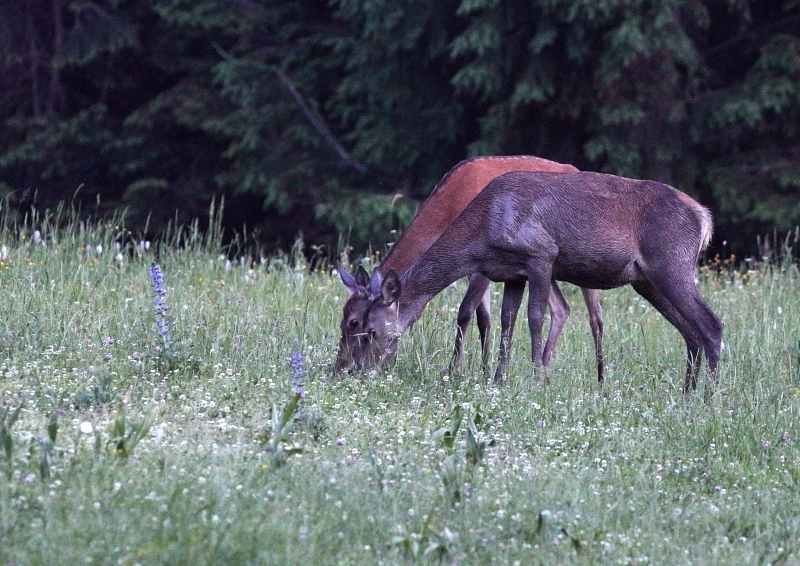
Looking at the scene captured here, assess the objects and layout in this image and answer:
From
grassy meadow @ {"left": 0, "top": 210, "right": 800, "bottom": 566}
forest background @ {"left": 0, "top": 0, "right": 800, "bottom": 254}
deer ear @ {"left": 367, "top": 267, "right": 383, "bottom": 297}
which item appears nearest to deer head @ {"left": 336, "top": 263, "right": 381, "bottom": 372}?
deer ear @ {"left": 367, "top": 267, "right": 383, "bottom": 297}

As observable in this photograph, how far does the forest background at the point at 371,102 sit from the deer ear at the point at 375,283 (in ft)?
18.4

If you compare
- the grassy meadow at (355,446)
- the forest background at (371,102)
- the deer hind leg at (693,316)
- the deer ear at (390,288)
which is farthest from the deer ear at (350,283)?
the forest background at (371,102)

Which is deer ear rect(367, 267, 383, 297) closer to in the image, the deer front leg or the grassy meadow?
the grassy meadow

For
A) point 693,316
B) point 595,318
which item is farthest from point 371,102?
point 693,316

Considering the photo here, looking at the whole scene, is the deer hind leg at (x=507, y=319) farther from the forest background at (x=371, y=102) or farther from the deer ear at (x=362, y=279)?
the forest background at (x=371, y=102)

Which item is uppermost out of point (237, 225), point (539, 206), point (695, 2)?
point (695, 2)

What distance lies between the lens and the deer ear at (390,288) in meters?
7.57

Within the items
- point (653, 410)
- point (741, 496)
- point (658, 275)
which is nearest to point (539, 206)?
point (658, 275)

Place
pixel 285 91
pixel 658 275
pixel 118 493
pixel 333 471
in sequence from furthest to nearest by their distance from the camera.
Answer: pixel 285 91 < pixel 658 275 < pixel 333 471 < pixel 118 493

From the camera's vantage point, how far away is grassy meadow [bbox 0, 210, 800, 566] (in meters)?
4.07

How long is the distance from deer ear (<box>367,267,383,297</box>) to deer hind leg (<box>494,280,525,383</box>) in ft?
2.72

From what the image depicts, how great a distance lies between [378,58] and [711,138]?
4743mm

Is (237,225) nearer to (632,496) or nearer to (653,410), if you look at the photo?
(653,410)

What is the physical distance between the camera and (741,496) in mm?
5020
